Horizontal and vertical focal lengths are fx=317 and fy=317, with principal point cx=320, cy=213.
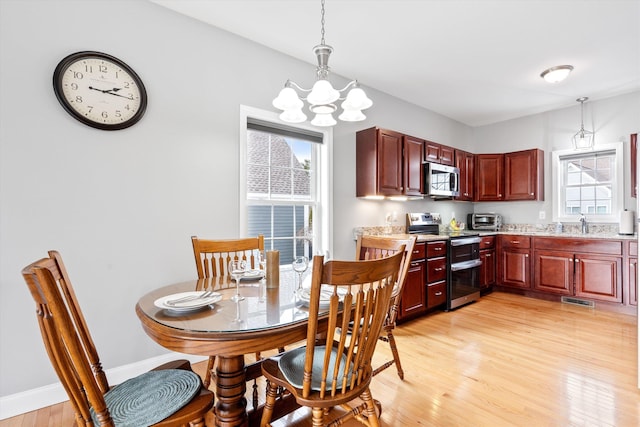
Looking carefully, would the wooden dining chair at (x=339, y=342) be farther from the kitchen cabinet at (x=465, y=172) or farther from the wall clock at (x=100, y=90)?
the kitchen cabinet at (x=465, y=172)

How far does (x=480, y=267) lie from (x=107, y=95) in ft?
14.9

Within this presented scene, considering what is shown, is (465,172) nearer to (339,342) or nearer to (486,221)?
(486,221)

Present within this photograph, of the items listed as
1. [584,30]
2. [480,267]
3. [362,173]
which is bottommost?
[480,267]

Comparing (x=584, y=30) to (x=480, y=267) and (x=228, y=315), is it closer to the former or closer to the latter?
(x=480, y=267)

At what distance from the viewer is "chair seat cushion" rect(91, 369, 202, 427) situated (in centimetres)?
112

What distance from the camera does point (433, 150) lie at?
4.26 metres

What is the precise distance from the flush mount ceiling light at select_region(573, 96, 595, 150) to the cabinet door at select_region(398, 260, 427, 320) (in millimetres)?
3084

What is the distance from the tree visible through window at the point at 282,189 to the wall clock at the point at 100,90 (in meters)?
0.94

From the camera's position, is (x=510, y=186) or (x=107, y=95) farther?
(x=510, y=186)

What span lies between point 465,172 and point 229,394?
467 cm

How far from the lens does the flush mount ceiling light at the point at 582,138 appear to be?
4391 millimetres

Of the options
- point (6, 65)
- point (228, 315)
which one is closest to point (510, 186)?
point (228, 315)

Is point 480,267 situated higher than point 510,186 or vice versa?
point 510,186

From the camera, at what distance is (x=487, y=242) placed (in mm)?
4566
